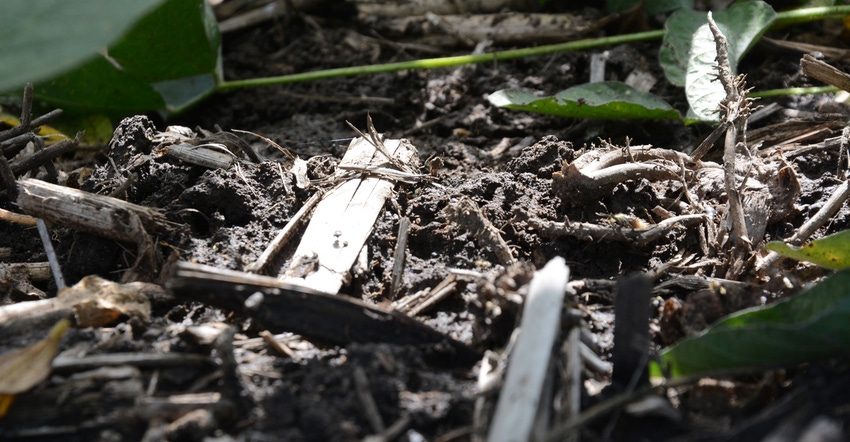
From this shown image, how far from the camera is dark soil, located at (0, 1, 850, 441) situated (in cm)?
109

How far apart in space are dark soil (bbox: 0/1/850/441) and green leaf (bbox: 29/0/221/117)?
13 centimetres

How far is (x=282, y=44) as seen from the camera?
2805 mm

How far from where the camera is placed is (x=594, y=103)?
199 cm

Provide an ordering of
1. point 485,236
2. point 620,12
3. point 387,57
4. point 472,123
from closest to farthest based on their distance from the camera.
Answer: point 485,236, point 472,123, point 620,12, point 387,57

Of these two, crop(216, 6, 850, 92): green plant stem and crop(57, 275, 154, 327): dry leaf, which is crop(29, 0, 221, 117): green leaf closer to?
crop(216, 6, 850, 92): green plant stem

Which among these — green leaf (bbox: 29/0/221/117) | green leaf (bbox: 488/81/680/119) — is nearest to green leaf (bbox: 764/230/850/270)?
green leaf (bbox: 488/81/680/119)

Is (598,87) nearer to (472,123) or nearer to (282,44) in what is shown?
(472,123)

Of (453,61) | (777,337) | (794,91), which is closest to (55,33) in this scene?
(777,337)

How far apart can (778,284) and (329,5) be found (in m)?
2.14

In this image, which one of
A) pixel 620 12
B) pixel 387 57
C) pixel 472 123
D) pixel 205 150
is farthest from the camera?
pixel 387 57

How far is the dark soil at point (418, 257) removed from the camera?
1.09 metres

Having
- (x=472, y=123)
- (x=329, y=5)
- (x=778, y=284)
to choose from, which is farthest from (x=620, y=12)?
(x=778, y=284)

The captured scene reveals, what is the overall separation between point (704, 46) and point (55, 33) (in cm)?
165

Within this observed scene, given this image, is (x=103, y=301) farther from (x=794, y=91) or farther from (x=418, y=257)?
(x=794, y=91)
